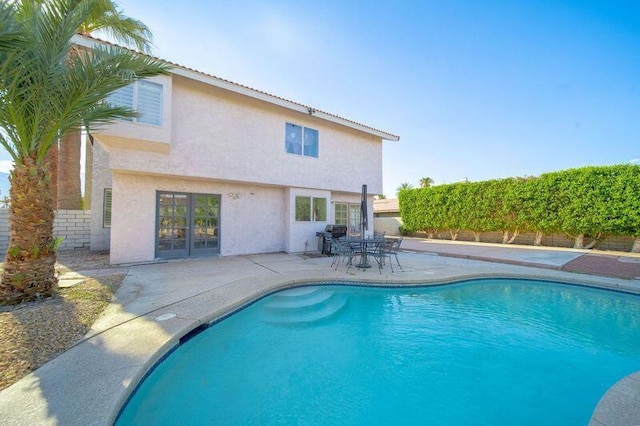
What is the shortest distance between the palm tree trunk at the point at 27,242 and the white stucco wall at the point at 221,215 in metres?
4.40

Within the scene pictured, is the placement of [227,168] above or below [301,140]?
below

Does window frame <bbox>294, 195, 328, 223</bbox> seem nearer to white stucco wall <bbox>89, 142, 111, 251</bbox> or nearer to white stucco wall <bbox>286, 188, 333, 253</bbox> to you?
white stucco wall <bbox>286, 188, 333, 253</bbox>

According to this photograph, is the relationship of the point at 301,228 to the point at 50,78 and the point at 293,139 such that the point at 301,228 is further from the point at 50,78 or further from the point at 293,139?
the point at 50,78

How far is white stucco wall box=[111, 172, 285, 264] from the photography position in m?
10.2

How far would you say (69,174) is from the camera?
50.4ft

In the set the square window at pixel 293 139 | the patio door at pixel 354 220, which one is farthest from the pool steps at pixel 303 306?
the patio door at pixel 354 220

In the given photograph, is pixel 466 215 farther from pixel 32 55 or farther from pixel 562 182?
pixel 32 55

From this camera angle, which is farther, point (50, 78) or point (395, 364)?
point (50, 78)

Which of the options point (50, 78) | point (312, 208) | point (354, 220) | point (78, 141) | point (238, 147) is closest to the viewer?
point (50, 78)

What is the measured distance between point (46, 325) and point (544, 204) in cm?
2297

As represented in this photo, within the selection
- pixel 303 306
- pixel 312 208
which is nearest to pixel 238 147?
pixel 312 208

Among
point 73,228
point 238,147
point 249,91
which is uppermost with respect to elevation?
point 249,91

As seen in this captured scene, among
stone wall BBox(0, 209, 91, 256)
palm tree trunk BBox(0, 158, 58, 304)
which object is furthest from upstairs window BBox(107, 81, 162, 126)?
stone wall BBox(0, 209, 91, 256)

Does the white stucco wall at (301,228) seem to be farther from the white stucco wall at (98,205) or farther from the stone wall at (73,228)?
the stone wall at (73,228)
